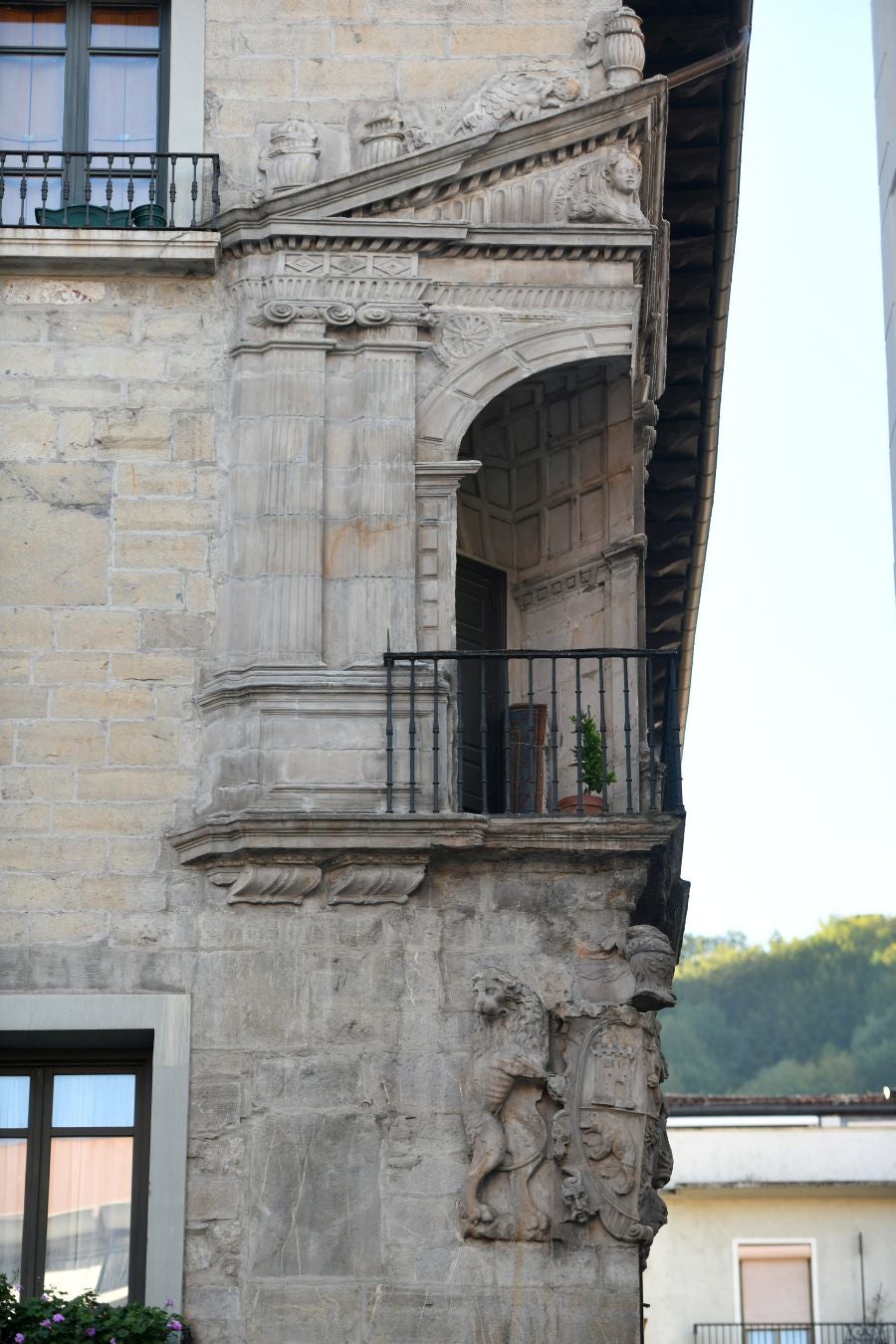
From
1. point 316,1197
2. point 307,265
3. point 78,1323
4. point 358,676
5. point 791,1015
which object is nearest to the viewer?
point 78,1323

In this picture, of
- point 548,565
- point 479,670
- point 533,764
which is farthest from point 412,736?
point 548,565

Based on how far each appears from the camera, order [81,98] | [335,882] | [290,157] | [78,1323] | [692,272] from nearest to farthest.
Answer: [78,1323], [335,882], [290,157], [81,98], [692,272]

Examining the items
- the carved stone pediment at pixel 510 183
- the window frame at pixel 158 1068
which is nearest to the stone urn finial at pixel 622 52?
the carved stone pediment at pixel 510 183

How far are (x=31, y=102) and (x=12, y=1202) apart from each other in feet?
24.0

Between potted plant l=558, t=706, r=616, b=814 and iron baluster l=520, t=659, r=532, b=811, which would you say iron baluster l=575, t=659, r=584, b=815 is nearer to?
potted plant l=558, t=706, r=616, b=814

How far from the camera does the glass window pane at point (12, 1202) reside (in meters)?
15.5

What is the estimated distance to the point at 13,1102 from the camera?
15867 millimetres

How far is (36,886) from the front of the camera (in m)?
15.8

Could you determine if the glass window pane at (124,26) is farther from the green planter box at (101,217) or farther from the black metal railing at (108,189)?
the green planter box at (101,217)

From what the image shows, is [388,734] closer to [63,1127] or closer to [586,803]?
[586,803]

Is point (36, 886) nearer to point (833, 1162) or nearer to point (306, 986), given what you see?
point (306, 986)

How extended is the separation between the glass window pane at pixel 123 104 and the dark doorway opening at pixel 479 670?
11.8 feet

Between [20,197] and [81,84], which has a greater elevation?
[81,84]

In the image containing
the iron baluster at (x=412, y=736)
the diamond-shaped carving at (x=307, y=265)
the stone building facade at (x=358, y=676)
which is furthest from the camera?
the diamond-shaped carving at (x=307, y=265)
